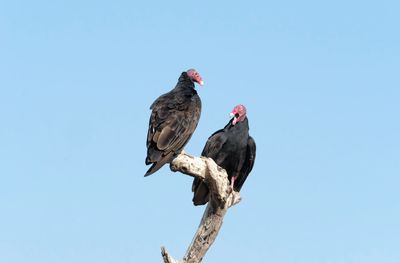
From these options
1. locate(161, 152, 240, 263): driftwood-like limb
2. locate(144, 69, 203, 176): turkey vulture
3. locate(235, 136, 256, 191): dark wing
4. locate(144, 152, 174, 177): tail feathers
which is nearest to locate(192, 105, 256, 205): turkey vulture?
locate(235, 136, 256, 191): dark wing

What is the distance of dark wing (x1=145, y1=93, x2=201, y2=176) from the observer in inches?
296

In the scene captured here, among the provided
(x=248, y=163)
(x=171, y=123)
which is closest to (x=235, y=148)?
(x=248, y=163)

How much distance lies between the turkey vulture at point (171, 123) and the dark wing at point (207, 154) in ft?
1.88

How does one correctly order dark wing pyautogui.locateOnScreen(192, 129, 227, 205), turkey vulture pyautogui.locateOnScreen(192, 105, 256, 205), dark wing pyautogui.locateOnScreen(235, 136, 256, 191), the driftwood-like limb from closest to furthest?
the driftwood-like limb, dark wing pyautogui.locateOnScreen(192, 129, 227, 205), turkey vulture pyautogui.locateOnScreen(192, 105, 256, 205), dark wing pyautogui.locateOnScreen(235, 136, 256, 191)

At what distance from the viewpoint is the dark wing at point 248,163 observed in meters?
8.86

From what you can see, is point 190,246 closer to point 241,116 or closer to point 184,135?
point 184,135

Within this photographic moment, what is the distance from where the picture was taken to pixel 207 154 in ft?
28.9

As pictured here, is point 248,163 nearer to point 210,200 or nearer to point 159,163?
point 210,200

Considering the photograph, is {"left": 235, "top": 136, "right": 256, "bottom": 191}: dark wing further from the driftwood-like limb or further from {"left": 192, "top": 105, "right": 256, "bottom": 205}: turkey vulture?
the driftwood-like limb

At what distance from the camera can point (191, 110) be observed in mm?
8117

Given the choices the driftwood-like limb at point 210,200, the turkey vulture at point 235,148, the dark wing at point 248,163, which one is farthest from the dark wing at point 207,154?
the driftwood-like limb at point 210,200

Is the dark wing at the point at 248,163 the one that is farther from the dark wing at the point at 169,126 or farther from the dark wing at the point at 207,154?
the dark wing at the point at 169,126

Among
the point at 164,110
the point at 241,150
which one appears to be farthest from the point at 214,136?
the point at 164,110

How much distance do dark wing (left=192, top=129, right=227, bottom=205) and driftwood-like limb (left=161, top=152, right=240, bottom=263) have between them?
1.88 ft
